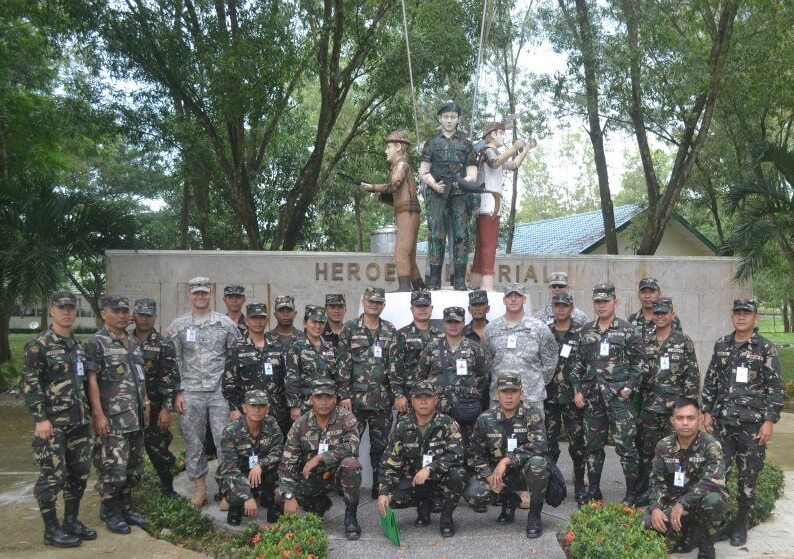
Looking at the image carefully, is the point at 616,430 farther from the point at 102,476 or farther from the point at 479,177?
the point at 102,476

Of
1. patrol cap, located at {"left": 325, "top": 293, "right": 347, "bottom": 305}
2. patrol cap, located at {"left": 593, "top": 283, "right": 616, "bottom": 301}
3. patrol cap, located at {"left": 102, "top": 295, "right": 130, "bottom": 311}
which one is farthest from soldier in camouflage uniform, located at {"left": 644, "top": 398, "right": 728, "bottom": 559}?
patrol cap, located at {"left": 102, "top": 295, "right": 130, "bottom": 311}

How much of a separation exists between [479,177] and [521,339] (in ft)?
7.23

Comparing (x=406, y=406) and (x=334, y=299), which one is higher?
(x=334, y=299)

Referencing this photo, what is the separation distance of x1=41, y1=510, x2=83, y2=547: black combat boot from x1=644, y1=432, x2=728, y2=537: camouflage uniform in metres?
3.95

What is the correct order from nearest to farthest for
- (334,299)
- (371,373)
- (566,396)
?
(371,373)
(566,396)
(334,299)

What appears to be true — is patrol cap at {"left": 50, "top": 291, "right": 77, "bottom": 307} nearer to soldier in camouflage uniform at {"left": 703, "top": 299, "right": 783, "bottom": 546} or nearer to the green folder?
the green folder

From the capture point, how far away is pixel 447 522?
5.49 m

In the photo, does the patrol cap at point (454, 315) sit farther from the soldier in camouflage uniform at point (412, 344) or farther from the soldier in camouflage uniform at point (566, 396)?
the soldier in camouflage uniform at point (566, 396)

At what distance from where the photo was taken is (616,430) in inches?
236

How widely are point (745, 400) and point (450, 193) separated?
3.36m

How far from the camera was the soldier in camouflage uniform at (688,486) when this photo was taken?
4.94m

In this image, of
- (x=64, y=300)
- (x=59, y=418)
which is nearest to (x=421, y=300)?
(x=64, y=300)

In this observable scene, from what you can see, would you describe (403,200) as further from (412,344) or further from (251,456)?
(251,456)

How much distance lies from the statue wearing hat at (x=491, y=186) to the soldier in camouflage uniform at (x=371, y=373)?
1.85 metres
